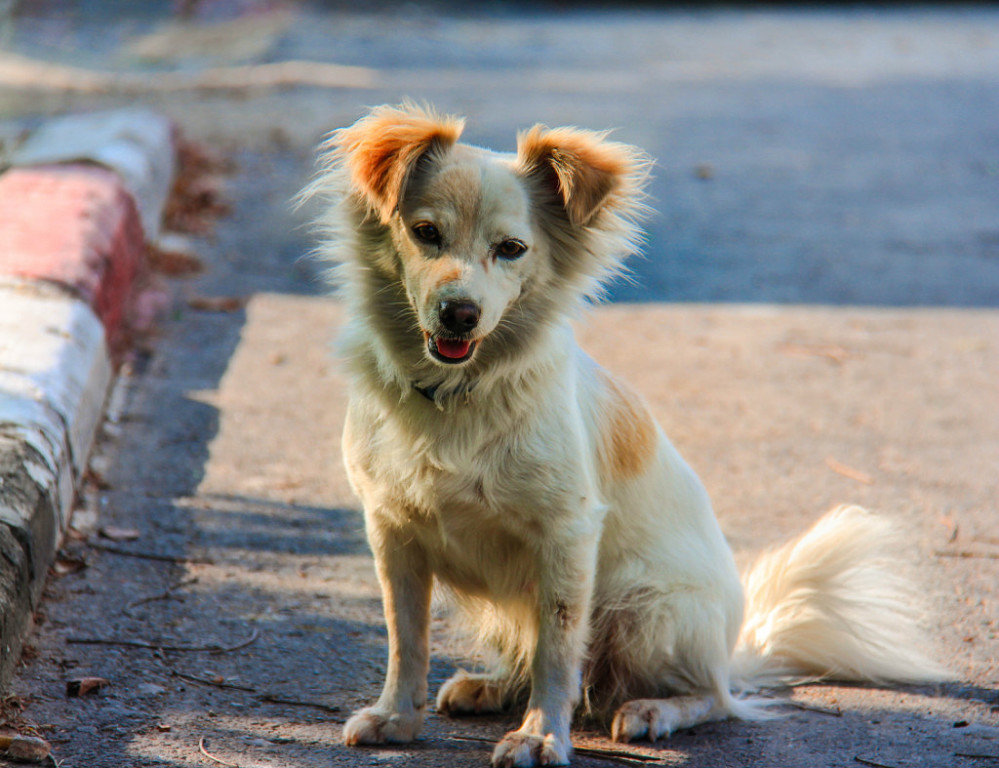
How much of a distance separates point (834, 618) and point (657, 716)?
0.70 meters

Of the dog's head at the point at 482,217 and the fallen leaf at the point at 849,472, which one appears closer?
the dog's head at the point at 482,217

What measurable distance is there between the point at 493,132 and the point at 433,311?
7299mm

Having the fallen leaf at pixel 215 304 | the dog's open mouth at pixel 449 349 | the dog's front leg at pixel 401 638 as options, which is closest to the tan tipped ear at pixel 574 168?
the dog's open mouth at pixel 449 349

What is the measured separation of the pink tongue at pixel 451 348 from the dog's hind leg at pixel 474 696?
0.98 metres

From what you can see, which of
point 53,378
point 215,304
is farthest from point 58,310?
point 215,304

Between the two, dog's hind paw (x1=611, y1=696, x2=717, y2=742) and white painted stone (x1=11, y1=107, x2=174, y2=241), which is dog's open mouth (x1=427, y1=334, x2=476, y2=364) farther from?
white painted stone (x1=11, y1=107, x2=174, y2=241)

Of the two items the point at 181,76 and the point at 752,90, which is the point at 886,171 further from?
the point at 181,76

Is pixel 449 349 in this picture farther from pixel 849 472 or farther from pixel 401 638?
pixel 849 472

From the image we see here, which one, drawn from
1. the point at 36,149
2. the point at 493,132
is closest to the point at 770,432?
the point at 36,149

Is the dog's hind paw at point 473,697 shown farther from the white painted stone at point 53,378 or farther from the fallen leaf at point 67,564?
the white painted stone at point 53,378

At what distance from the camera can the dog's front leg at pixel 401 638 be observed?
278cm

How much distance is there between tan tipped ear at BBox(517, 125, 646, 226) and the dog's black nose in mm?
425

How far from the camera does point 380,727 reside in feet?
9.06

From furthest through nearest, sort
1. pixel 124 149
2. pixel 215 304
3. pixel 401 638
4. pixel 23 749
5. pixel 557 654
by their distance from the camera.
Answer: pixel 124 149
pixel 215 304
pixel 401 638
pixel 557 654
pixel 23 749
